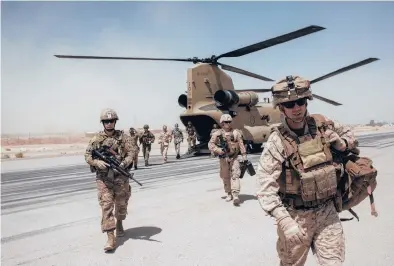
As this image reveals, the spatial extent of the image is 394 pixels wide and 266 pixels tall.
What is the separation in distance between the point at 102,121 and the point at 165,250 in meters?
2.06

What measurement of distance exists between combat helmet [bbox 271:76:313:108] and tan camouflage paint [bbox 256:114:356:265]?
30 centimetres

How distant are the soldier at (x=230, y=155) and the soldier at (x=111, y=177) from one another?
8.17 feet

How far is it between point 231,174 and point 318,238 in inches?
179

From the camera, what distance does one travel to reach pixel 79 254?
15.6 feet

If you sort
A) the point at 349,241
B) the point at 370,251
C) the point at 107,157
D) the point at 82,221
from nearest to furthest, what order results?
the point at 370,251 < the point at 349,241 < the point at 107,157 < the point at 82,221

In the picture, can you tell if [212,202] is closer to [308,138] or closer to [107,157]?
[107,157]

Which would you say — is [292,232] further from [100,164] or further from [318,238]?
[100,164]

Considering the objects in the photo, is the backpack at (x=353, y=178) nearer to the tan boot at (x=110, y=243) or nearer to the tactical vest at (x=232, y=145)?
the tan boot at (x=110, y=243)

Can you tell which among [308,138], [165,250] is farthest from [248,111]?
[308,138]

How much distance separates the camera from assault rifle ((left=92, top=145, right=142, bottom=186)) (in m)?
5.03

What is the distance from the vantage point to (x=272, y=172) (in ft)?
8.93

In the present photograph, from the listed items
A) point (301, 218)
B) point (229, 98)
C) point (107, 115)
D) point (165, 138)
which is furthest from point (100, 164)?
point (165, 138)

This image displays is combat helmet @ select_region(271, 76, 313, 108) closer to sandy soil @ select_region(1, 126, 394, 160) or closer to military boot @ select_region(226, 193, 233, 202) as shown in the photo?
military boot @ select_region(226, 193, 233, 202)

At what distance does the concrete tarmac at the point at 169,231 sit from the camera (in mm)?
4406
